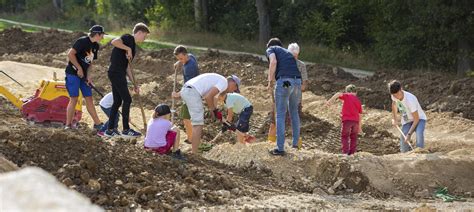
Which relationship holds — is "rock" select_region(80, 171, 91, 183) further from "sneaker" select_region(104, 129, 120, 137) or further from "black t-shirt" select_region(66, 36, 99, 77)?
"black t-shirt" select_region(66, 36, 99, 77)

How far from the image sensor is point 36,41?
2945 cm

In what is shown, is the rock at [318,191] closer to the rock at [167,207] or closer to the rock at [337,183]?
the rock at [337,183]

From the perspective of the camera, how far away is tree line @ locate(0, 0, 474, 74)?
2688 cm

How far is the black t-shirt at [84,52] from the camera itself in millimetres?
11531

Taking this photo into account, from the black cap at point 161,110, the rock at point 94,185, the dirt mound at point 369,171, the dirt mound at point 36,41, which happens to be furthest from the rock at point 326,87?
the rock at point 94,185

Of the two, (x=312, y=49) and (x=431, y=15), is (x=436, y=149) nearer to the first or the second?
(x=431, y=15)

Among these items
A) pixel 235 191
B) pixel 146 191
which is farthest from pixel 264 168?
pixel 146 191

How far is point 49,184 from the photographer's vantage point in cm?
337

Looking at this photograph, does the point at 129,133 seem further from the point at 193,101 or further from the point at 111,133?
the point at 193,101

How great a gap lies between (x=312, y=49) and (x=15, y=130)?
23107 mm

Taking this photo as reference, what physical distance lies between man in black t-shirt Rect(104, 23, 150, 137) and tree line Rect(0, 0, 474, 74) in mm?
16850

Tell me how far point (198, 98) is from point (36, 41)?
19819mm

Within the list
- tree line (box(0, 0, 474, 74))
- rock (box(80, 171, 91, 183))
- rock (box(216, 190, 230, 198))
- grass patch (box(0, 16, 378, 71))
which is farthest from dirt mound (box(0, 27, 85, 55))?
rock (box(80, 171, 91, 183))

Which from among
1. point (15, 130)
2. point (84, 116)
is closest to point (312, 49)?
point (84, 116)
